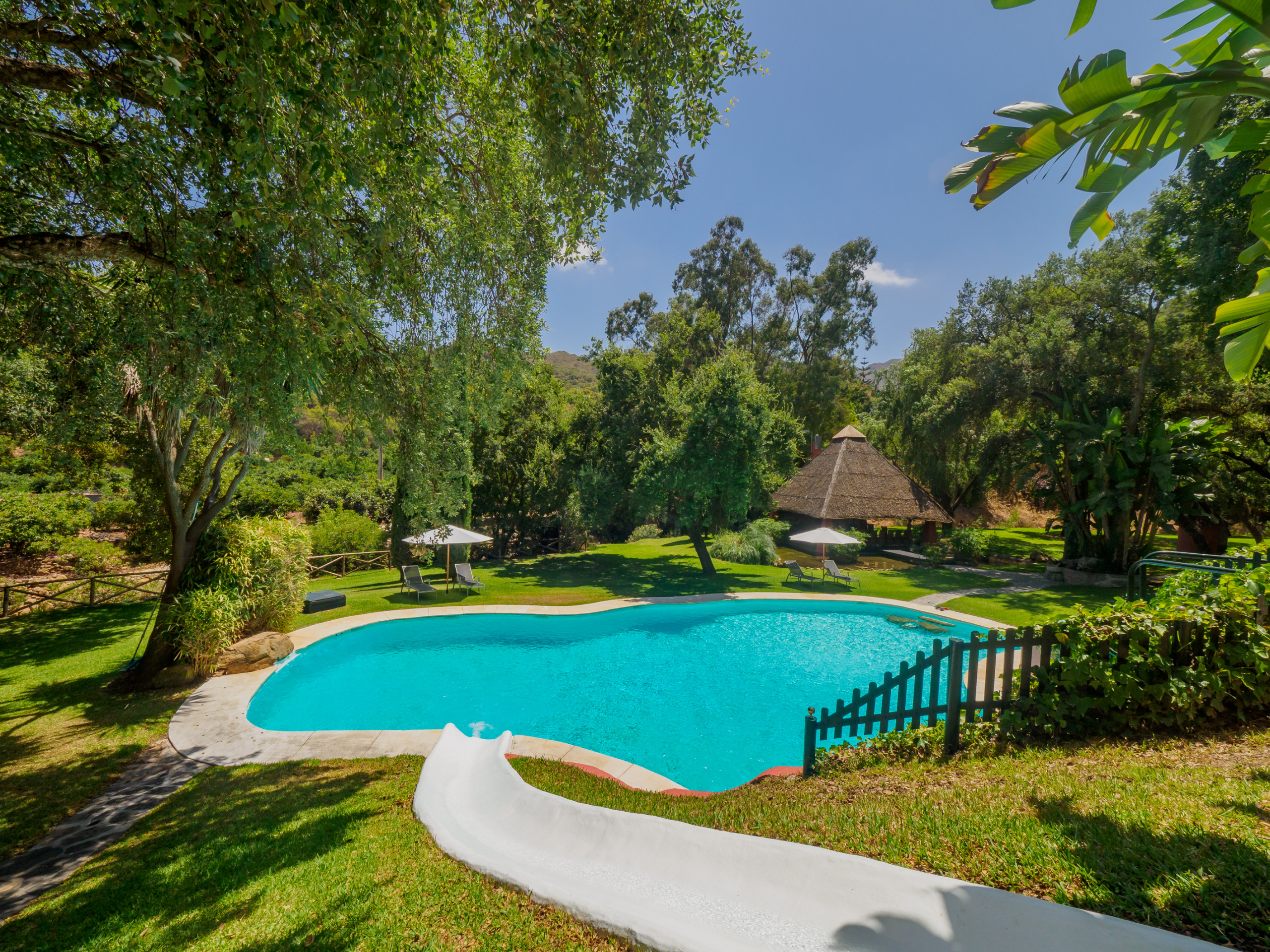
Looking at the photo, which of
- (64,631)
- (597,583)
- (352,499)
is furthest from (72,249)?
(352,499)

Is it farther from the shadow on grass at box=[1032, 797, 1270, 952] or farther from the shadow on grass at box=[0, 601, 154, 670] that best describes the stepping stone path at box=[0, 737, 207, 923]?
the shadow on grass at box=[1032, 797, 1270, 952]

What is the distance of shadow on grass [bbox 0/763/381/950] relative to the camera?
128 inches

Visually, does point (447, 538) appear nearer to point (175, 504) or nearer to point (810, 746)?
point (175, 504)

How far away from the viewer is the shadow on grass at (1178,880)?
2359 mm

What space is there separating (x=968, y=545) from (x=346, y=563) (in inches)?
1040

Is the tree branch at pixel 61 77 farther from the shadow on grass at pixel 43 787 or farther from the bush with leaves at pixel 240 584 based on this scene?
the bush with leaves at pixel 240 584

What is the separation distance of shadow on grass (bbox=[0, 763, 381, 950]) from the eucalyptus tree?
164 inches

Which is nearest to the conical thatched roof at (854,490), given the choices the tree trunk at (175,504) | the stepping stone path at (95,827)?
the tree trunk at (175,504)

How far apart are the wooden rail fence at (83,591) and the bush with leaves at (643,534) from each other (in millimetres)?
20839

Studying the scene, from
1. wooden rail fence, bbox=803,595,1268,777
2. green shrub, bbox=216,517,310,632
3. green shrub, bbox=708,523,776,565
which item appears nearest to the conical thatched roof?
green shrub, bbox=708,523,776,565

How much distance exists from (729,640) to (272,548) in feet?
36.5

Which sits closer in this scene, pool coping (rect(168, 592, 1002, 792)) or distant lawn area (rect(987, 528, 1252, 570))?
pool coping (rect(168, 592, 1002, 792))

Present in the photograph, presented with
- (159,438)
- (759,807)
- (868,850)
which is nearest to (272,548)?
(159,438)

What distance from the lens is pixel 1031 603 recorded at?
14.8 m
